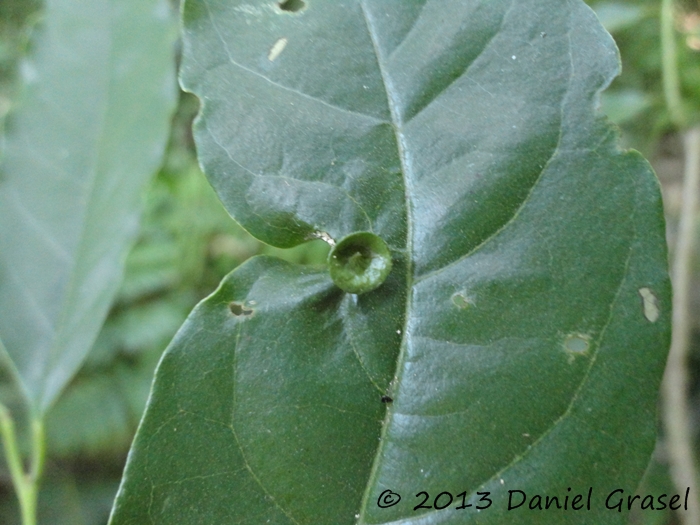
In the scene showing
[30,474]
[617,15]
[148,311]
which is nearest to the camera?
[30,474]

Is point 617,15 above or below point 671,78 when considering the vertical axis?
above

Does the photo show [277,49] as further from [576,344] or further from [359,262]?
[576,344]

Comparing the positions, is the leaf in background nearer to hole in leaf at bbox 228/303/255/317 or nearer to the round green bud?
the round green bud

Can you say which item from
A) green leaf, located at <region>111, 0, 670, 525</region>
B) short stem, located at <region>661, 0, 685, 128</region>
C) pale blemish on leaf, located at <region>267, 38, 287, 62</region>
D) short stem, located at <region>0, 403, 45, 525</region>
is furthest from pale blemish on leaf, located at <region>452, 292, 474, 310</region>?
short stem, located at <region>661, 0, 685, 128</region>

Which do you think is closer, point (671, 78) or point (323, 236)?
point (323, 236)

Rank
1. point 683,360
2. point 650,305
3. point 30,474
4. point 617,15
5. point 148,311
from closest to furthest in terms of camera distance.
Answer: point 650,305 → point 30,474 → point 683,360 → point 617,15 → point 148,311

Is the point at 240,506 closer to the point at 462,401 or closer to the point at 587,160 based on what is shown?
the point at 462,401

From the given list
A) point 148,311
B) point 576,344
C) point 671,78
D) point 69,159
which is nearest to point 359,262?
point 576,344
